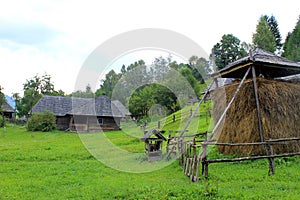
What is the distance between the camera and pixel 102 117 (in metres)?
32.8

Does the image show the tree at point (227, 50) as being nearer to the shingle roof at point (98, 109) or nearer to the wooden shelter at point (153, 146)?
the shingle roof at point (98, 109)

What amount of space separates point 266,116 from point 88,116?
81.9 feet

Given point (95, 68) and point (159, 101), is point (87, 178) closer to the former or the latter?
point (95, 68)

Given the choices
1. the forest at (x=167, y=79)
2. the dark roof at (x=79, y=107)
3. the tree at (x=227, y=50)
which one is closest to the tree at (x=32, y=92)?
the forest at (x=167, y=79)

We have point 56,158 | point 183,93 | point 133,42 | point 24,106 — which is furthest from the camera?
point 24,106

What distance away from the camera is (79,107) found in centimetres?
3319

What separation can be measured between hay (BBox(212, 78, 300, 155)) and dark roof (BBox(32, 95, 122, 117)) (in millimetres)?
23169

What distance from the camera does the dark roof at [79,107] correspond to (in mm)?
31938

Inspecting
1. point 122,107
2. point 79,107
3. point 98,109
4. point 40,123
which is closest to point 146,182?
point 40,123

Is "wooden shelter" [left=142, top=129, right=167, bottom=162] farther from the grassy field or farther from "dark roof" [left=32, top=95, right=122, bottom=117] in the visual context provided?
"dark roof" [left=32, top=95, right=122, bottom=117]

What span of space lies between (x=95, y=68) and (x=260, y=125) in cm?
867

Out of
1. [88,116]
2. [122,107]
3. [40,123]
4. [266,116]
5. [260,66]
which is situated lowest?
[40,123]

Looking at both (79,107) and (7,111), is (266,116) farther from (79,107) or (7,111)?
(7,111)

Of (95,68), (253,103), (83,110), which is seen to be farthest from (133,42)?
(83,110)
